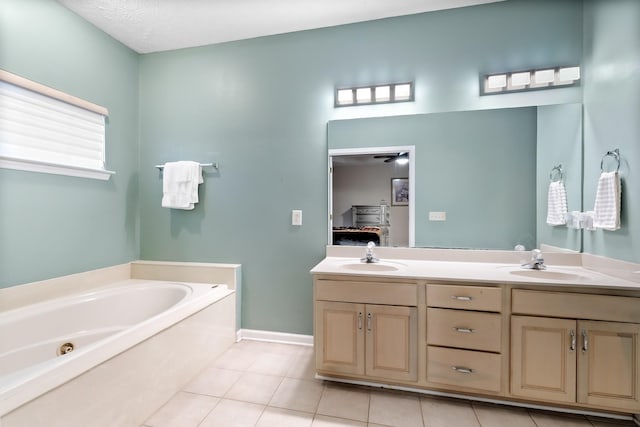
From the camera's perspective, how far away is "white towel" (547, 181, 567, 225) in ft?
5.97

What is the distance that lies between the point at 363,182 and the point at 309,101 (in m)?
0.81

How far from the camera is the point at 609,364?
135cm

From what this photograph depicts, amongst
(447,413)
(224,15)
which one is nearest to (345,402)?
(447,413)

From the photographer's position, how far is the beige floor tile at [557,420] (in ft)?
4.54

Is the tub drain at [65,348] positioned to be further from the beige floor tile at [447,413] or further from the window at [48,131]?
the beige floor tile at [447,413]

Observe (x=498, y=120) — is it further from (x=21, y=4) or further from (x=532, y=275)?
(x=21, y=4)

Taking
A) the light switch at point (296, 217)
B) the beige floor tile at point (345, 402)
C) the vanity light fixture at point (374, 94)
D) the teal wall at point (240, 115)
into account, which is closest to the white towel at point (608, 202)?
the teal wall at point (240, 115)

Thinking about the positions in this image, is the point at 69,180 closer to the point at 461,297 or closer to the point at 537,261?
the point at 461,297

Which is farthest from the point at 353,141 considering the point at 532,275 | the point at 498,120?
the point at 532,275

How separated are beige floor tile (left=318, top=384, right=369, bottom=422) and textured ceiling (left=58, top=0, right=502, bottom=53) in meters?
2.59

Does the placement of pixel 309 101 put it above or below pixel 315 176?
above

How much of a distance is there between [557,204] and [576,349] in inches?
36.3

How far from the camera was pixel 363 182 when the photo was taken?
215cm

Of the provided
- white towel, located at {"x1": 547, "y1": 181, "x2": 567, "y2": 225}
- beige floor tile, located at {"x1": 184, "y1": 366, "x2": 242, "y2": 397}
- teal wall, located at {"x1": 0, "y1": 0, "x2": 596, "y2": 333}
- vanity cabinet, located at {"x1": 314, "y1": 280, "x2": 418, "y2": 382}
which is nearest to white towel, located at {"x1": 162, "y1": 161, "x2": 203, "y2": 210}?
teal wall, located at {"x1": 0, "y1": 0, "x2": 596, "y2": 333}
